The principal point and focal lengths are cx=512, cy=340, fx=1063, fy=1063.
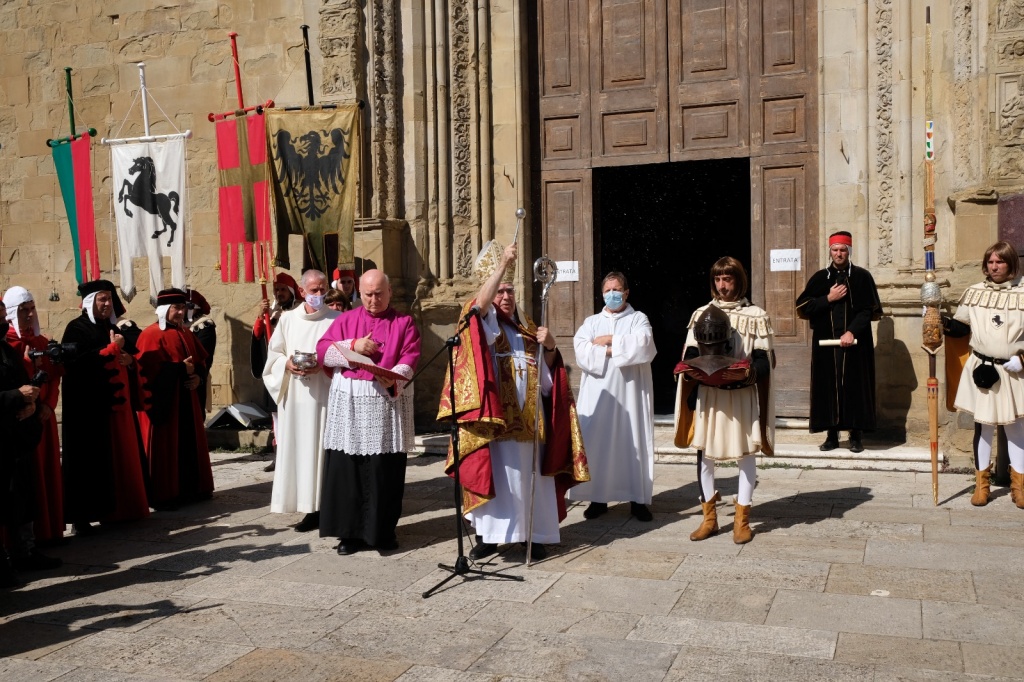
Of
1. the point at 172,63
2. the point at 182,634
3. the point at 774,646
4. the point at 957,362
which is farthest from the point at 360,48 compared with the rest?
the point at 774,646

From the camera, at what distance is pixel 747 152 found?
394 inches

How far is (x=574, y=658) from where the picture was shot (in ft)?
14.7

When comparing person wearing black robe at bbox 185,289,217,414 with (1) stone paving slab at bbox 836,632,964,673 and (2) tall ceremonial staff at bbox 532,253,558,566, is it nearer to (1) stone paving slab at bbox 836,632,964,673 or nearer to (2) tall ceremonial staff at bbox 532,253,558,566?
(2) tall ceremonial staff at bbox 532,253,558,566

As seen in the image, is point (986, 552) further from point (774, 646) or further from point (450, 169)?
point (450, 169)

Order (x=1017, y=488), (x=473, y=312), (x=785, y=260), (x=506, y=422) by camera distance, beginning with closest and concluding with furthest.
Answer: (x=473, y=312) < (x=506, y=422) < (x=1017, y=488) < (x=785, y=260)

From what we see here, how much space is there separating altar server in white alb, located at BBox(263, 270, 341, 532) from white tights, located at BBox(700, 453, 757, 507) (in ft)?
8.22

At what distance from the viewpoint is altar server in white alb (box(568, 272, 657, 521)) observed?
23.1ft

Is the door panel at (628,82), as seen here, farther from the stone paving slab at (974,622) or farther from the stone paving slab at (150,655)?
the stone paving slab at (150,655)

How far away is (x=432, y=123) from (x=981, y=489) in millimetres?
6256

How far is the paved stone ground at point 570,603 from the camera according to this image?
442cm

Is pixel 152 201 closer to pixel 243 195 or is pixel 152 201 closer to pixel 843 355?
pixel 243 195

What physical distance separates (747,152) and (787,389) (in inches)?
88.8

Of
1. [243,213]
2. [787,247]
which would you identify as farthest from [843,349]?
[243,213]

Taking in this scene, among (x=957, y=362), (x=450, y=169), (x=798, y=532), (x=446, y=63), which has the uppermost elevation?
(x=446, y=63)
